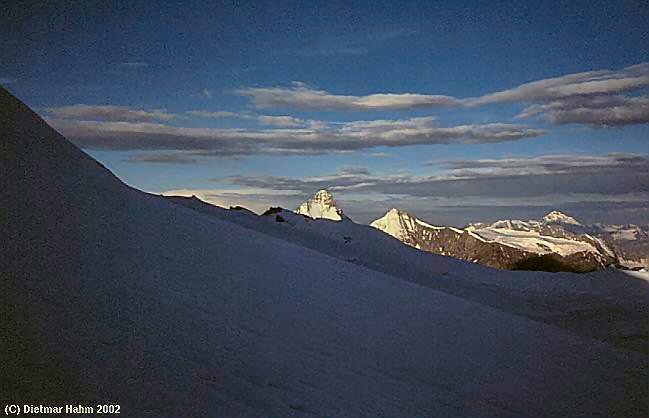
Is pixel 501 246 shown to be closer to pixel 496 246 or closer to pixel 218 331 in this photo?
pixel 496 246

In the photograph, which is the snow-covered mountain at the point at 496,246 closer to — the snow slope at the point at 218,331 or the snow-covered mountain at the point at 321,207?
the snow-covered mountain at the point at 321,207

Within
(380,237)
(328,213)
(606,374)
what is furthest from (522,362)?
(328,213)

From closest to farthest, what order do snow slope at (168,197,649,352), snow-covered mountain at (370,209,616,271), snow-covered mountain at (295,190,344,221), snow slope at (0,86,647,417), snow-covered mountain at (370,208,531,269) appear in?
snow slope at (0,86,647,417) < snow slope at (168,197,649,352) < snow-covered mountain at (370,209,616,271) < snow-covered mountain at (370,208,531,269) < snow-covered mountain at (295,190,344,221)

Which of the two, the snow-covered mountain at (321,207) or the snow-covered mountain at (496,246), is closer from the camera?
the snow-covered mountain at (496,246)

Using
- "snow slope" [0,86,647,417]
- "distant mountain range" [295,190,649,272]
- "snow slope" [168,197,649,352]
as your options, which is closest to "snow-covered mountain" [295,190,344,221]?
"distant mountain range" [295,190,649,272]

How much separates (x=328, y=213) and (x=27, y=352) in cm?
3313

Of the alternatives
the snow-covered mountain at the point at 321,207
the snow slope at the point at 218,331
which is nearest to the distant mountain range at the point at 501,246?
the snow-covered mountain at the point at 321,207

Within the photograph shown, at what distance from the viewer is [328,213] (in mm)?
37250

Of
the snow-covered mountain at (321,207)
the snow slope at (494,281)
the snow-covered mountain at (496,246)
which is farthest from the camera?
the snow-covered mountain at (321,207)

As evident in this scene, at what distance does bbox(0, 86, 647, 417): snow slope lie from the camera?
4254mm

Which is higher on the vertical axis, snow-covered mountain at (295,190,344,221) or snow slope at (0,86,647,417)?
snow-covered mountain at (295,190,344,221)

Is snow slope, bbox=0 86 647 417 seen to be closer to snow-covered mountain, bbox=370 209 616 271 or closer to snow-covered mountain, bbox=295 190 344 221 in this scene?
snow-covered mountain, bbox=370 209 616 271

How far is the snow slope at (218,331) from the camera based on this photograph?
425 centimetres

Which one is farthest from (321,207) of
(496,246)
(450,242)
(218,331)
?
(218,331)
